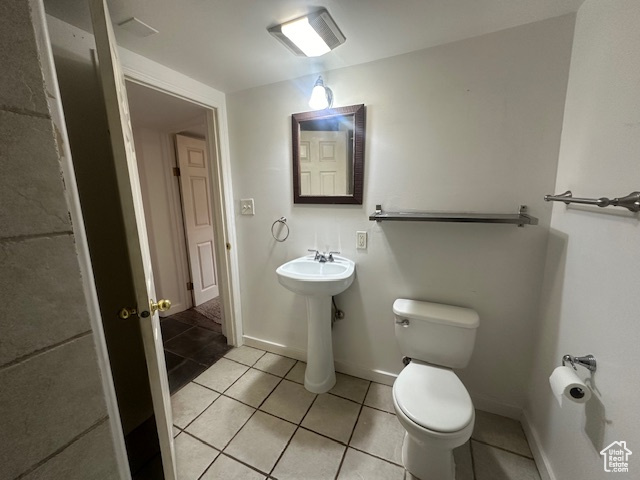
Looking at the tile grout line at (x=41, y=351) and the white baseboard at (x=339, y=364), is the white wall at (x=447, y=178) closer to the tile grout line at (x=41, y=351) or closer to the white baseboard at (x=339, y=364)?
the white baseboard at (x=339, y=364)

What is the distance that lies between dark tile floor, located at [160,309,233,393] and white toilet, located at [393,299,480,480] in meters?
1.56

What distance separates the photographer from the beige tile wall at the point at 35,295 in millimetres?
476

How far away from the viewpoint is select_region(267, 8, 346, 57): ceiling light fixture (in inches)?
44.2

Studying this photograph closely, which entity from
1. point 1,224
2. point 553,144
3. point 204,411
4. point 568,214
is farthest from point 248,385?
point 553,144

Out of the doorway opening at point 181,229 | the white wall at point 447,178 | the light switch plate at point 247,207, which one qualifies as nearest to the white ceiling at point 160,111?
the doorway opening at point 181,229

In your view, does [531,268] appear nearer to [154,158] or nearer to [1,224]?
[1,224]

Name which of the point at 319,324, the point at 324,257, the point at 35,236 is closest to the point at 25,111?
the point at 35,236

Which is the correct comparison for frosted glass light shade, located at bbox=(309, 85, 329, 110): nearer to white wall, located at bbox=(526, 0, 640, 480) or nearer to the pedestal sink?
the pedestal sink

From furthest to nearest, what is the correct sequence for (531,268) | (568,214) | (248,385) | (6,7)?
(248,385), (531,268), (568,214), (6,7)

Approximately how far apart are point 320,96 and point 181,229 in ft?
7.28

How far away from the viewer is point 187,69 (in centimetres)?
158

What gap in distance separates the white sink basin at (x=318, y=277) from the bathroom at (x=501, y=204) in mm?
112

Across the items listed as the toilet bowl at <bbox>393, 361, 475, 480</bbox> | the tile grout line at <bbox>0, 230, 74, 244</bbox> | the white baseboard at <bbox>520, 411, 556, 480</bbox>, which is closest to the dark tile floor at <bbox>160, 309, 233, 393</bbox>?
the toilet bowl at <bbox>393, 361, 475, 480</bbox>

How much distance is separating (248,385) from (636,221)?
2.12m
